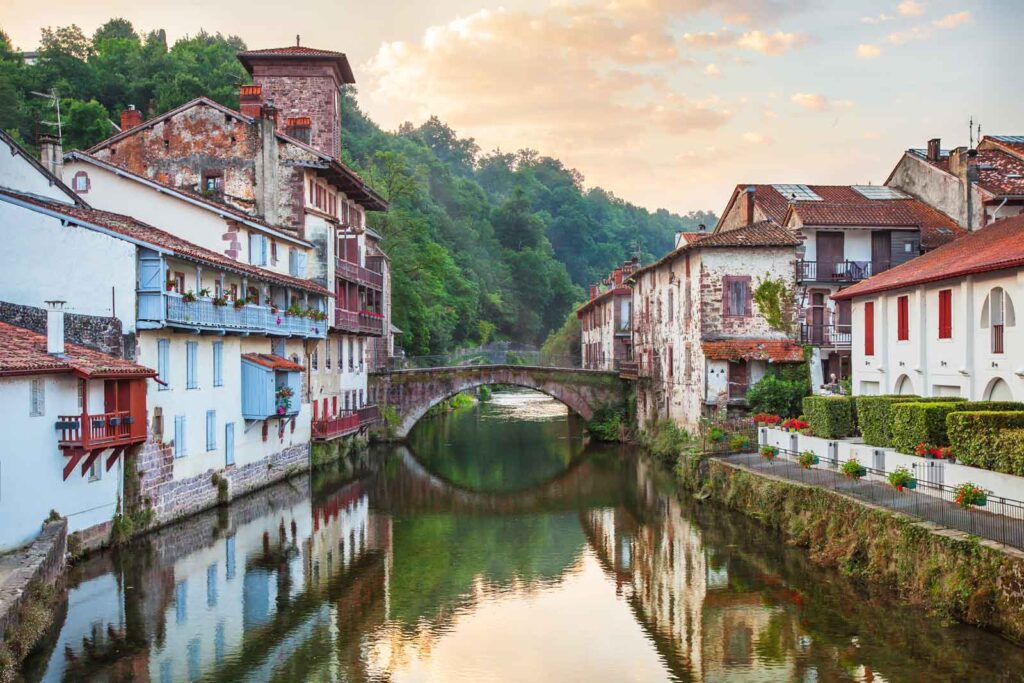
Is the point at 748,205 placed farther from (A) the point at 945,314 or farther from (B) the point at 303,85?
(B) the point at 303,85

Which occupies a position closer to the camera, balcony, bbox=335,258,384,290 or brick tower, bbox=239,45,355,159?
balcony, bbox=335,258,384,290

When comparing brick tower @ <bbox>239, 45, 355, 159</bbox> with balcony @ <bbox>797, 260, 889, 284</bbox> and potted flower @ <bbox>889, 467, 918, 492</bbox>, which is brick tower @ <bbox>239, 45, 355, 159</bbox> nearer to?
balcony @ <bbox>797, 260, 889, 284</bbox>

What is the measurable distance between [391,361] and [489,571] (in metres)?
37.6

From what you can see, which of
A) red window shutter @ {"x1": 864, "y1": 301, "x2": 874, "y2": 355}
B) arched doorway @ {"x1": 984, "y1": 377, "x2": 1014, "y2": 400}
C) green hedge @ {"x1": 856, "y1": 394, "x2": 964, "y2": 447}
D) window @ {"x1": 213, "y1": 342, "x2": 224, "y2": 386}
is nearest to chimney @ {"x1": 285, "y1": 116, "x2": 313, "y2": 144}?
window @ {"x1": 213, "y1": 342, "x2": 224, "y2": 386}

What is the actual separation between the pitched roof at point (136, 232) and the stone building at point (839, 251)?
22.4 m

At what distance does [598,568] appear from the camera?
2584 centimetres

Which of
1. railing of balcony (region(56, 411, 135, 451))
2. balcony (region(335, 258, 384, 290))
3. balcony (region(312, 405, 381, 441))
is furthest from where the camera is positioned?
balcony (region(335, 258, 384, 290))

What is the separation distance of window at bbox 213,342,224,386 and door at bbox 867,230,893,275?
2793 centimetres

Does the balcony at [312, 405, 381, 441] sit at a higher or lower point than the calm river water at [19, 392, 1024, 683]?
higher

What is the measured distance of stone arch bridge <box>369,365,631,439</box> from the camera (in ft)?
181

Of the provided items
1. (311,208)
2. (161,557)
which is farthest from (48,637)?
(311,208)

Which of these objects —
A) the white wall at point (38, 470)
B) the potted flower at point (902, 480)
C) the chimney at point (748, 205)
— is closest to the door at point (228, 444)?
the white wall at point (38, 470)

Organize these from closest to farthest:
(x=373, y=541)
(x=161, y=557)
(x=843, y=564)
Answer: (x=843, y=564), (x=161, y=557), (x=373, y=541)

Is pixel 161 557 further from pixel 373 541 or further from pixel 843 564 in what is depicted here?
pixel 843 564
